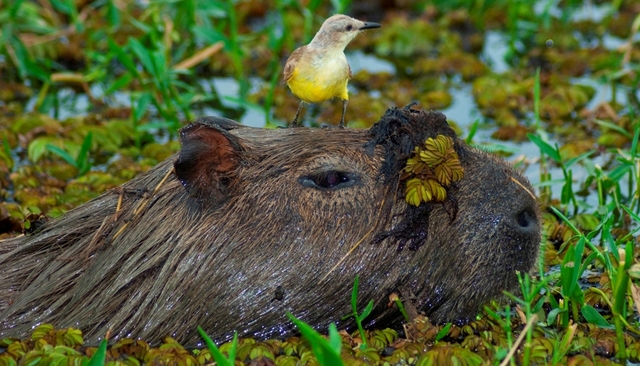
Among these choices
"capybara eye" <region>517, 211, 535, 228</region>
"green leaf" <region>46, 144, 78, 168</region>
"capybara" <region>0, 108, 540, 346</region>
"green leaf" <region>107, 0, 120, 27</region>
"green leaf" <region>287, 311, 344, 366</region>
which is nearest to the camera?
"green leaf" <region>287, 311, 344, 366</region>

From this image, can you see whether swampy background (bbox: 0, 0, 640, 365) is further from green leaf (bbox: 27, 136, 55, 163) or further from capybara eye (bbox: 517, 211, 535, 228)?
capybara eye (bbox: 517, 211, 535, 228)

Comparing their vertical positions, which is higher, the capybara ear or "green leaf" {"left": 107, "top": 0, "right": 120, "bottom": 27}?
"green leaf" {"left": 107, "top": 0, "right": 120, "bottom": 27}

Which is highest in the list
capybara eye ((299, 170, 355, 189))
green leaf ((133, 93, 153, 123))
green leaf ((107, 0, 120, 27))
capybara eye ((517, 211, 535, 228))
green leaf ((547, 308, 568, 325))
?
green leaf ((107, 0, 120, 27))

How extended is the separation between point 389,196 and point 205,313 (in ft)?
2.91

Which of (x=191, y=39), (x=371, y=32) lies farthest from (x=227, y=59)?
(x=371, y=32)

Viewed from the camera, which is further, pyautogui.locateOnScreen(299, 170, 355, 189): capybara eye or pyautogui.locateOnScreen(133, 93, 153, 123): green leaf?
pyautogui.locateOnScreen(133, 93, 153, 123): green leaf

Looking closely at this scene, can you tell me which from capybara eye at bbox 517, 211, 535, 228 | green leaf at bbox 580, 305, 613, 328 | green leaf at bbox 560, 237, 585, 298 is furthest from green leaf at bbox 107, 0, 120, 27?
green leaf at bbox 580, 305, 613, 328

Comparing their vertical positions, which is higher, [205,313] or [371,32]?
[371,32]

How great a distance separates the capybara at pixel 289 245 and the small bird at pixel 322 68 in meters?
0.50

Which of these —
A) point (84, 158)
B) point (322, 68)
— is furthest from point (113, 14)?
point (322, 68)

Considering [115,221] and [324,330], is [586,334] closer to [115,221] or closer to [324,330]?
[324,330]

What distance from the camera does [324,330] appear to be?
4.39 m

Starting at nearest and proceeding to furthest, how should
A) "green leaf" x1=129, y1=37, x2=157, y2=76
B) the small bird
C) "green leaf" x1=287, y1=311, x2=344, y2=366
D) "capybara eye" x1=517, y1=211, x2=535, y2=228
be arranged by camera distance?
1. "green leaf" x1=287, y1=311, x2=344, y2=366
2. "capybara eye" x1=517, y1=211, x2=535, y2=228
3. the small bird
4. "green leaf" x1=129, y1=37, x2=157, y2=76

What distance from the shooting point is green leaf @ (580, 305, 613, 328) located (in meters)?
4.29
